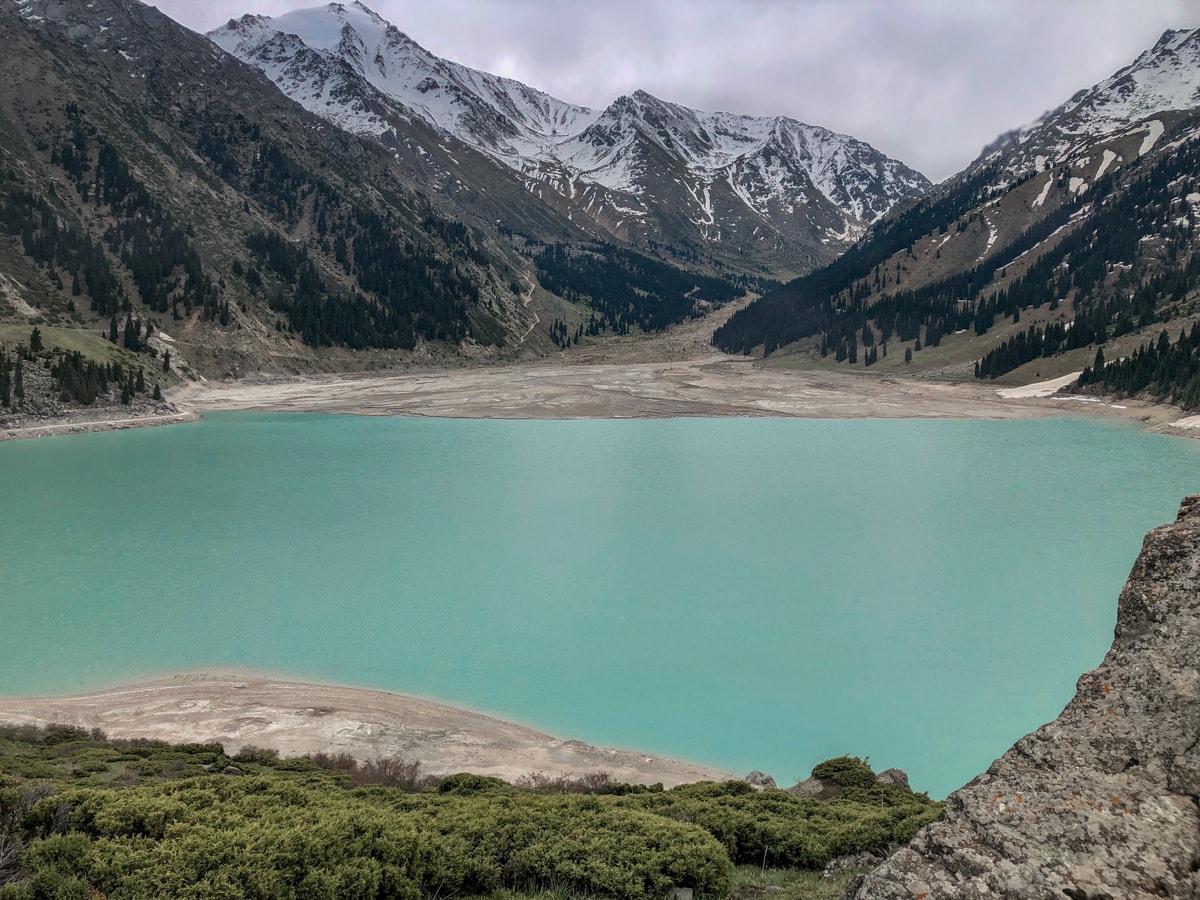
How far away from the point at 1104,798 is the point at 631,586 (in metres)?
20.0

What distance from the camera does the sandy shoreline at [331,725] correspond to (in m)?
13.7

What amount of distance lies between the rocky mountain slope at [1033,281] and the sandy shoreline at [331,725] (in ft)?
314

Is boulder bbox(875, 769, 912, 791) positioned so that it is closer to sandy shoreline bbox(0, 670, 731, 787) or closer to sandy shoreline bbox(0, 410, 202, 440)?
sandy shoreline bbox(0, 670, 731, 787)

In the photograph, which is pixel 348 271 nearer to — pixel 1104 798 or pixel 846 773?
pixel 846 773

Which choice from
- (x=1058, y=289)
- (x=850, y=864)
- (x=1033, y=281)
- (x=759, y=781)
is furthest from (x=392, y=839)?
(x=1033, y=281)

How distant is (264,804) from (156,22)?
21183 centimetres

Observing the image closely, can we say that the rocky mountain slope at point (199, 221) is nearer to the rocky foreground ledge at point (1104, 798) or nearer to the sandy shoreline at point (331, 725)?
the sandy shoreline at point (331, 725)

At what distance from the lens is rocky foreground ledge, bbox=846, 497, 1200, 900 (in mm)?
3975

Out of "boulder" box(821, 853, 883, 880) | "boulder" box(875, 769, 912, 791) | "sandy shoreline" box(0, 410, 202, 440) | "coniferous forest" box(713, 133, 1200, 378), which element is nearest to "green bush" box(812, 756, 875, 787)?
"boulder" box(875, 769, 912, 791)

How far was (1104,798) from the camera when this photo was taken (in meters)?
4.37

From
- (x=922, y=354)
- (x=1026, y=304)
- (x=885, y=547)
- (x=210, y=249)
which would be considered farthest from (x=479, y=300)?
(x=885, y=547)

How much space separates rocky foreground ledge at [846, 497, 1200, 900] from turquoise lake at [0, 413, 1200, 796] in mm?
10158

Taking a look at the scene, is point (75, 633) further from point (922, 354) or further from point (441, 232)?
point (441, 232)

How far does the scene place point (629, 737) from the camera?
15.3 m
